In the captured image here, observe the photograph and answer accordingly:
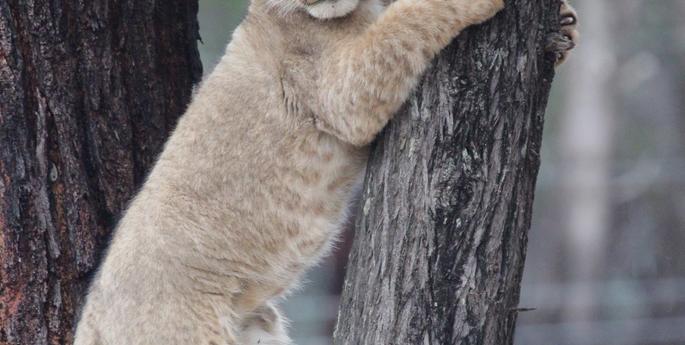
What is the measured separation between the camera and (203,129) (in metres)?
5.36

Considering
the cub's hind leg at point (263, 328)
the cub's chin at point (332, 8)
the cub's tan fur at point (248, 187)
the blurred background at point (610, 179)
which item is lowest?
the cub's hind leg at point (263, 328)

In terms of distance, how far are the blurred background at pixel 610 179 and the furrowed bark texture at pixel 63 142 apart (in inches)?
315

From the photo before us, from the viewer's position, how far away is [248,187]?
208 inches

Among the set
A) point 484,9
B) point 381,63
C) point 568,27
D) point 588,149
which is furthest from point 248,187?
point 588,149

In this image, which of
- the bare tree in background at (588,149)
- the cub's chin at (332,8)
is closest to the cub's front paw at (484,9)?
the cub's chin at (332,8)

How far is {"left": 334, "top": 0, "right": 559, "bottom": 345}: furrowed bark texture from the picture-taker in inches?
176

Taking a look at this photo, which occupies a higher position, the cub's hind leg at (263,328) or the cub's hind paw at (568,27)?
the cub's hind paw at (568,27)

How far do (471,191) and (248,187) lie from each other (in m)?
1.14

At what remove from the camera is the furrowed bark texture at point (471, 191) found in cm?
448

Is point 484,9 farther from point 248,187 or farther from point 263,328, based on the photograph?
point 263,328

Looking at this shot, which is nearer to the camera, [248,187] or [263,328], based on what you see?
[248,187]

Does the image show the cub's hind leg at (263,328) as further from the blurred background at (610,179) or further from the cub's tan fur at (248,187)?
the blurred background at (610,179)

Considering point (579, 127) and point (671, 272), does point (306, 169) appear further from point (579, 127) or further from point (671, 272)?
point (579, 127)

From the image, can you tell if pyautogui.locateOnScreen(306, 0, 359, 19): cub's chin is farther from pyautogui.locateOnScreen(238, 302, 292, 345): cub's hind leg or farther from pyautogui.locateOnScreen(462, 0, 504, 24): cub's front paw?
pyautogui.locateOnScreen(238, 302, 292, 345): cub's hind leg
